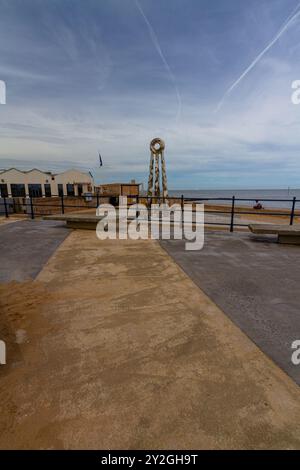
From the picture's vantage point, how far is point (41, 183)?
37.2 m

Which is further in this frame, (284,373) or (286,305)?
(286,305)

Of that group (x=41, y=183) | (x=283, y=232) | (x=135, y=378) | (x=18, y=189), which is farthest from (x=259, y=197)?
(x=135, y=378)

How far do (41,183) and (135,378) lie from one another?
40.1 metres

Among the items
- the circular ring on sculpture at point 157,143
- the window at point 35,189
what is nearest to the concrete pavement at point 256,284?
the circular ring on sculpture at point 157,143

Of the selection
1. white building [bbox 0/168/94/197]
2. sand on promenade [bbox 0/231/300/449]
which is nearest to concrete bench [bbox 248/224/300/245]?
sand on promenade [bbox 0/231/300/449]

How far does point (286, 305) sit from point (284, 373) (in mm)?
1147

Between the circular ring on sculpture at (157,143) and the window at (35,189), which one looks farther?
the window at (35,189)

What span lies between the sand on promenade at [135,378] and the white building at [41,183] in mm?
34191

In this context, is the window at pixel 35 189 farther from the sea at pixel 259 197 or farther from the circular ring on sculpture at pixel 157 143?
the circular ring on sculpture at pixel 157 143

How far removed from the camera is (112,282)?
3.42 meters

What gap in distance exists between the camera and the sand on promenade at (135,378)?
134 centimetres

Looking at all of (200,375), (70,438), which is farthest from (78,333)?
(200,375)
